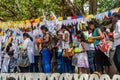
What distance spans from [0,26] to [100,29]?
18.8 feet

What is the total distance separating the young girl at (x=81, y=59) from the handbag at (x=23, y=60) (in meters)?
1.58

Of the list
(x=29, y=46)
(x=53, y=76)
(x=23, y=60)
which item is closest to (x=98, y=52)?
(x=53, y=76)

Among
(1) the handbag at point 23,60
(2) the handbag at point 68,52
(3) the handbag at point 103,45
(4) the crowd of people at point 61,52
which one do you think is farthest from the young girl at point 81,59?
(1) the handbag at point 23,60

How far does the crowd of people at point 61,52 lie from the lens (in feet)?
30.0

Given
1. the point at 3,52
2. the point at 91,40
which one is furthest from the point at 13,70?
the point at 91,40

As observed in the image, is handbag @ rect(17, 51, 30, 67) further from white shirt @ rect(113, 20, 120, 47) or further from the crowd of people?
white shirt @ rect(113, 20, 120, 47)

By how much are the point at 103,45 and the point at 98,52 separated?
0.22 m

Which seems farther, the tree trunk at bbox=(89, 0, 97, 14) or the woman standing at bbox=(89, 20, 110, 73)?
the tree trunk at bbox=(89, 0, 97, 14)

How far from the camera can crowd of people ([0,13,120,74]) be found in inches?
360

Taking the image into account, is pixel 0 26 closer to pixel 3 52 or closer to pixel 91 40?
pixel 3 52

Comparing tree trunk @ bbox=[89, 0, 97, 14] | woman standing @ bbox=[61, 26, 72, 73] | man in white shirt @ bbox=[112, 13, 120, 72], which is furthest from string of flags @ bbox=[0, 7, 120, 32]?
man in white shirt @ bbox=[112, 13, 120, 72]

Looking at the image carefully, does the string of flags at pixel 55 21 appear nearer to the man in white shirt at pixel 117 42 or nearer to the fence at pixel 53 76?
the man in white shirt at pixel 117 42

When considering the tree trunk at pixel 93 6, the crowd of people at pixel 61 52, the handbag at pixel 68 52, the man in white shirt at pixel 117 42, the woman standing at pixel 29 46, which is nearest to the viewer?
the man in white shirt at pixel 117 42

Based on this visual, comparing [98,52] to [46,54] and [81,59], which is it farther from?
[46,54]
